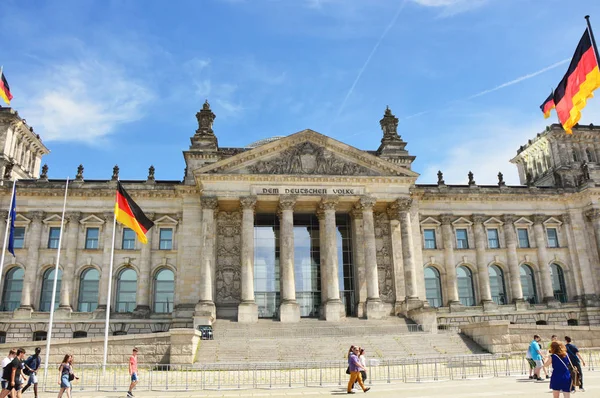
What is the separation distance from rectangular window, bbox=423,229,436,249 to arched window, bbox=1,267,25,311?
3805cm

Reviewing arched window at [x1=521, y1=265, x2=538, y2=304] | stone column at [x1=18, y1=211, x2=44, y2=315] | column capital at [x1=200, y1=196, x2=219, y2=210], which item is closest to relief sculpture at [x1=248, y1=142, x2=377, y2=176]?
column capital at [x1=200, y1=196, x2=219, y2=210]

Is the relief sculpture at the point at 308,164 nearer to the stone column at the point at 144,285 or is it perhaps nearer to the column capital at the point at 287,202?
the column capital at the point at 287,202

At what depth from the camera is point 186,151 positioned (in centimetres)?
4797

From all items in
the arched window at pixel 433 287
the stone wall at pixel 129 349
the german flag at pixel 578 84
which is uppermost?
the german flag at pixel 578 84

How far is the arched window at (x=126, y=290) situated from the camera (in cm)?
4622

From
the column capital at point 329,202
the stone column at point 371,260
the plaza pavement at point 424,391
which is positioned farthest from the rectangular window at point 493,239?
the plaza pavement at point 424,391

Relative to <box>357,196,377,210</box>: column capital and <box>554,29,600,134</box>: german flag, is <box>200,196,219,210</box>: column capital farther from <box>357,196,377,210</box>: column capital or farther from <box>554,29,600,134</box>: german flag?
<box>554,29,600,134</box>: german flag

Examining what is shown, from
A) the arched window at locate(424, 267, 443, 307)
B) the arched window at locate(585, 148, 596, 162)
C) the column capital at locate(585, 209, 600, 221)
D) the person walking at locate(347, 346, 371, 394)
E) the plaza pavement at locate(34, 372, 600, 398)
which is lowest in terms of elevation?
the plaza pavement at locate(34, 372, 600, 398)

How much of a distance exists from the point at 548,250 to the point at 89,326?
1764 inches

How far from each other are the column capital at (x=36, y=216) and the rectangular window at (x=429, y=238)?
120ft

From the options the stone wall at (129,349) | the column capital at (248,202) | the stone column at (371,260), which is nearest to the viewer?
the stone wall at (129,349)

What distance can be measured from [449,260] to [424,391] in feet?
106

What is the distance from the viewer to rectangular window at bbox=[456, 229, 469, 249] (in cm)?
5116

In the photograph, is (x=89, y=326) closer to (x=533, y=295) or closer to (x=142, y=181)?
(x=142, y=181)
